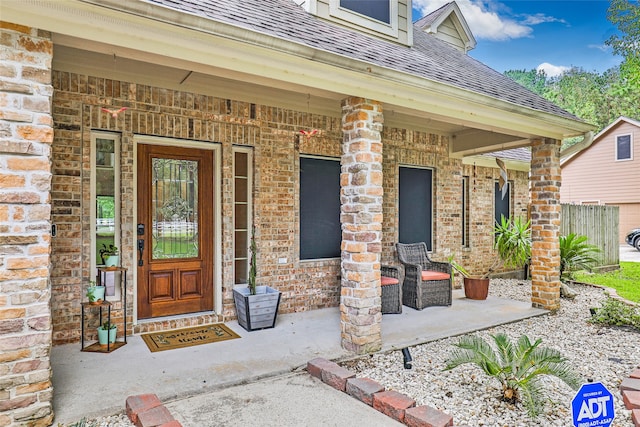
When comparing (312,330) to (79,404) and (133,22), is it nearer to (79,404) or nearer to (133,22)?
(79,404)

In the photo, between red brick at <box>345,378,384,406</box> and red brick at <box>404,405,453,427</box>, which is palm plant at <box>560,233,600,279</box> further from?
red brick at <box>404,405,453,427</box>

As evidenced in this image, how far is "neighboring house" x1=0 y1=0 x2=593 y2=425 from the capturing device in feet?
8.77

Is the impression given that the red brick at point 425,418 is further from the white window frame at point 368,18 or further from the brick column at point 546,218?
the white window frame at point 368,18

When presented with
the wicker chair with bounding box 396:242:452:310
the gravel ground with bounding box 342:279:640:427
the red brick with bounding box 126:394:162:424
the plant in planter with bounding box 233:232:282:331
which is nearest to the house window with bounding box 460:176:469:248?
the wicker chair with bounding box 396:242:452:310

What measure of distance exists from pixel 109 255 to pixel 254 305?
165cm

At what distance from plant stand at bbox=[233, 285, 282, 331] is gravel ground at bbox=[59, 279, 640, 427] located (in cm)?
132

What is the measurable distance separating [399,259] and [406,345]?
2.35 meters

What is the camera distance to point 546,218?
20.0 feet

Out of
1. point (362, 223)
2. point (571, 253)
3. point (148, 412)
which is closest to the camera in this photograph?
point (148, 412)

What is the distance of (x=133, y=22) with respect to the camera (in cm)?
287

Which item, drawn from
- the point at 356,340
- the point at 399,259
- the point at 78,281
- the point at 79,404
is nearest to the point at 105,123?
the point at 78,281

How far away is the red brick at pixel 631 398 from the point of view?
3.05 m

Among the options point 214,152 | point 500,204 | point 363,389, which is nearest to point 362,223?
point 363,389

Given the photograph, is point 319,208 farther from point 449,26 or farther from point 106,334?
point 449,26
